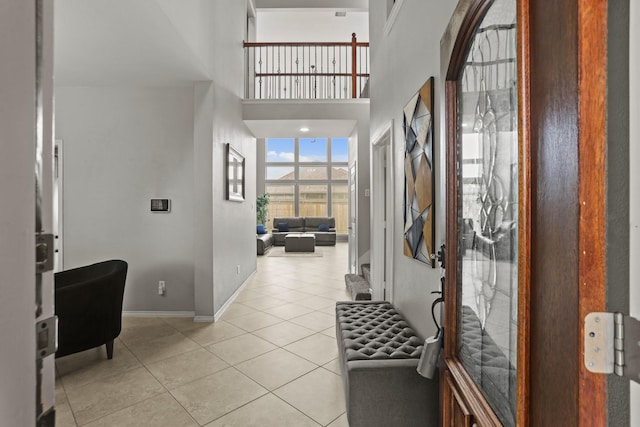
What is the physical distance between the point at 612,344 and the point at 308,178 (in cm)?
1237

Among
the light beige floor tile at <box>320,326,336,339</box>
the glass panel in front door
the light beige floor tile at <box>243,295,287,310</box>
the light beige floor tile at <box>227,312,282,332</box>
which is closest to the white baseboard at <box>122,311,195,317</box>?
the light beige floor tile at <box>227,312,282,332</box>

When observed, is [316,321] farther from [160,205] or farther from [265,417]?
[160,205]

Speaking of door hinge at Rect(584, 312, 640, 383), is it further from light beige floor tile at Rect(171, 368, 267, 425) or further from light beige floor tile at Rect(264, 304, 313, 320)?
light beige floor tile at Rect(264, 304, 313, 320)

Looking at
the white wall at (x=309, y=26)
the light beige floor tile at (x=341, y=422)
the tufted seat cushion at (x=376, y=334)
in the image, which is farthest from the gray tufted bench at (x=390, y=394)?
the white wall at (x=309, y=26)

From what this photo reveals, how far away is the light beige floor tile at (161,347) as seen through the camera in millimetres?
2879

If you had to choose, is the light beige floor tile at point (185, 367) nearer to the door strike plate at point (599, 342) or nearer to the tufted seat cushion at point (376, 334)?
the tufted seat cushion at point (376, 334)

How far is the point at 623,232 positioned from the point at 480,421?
70cm

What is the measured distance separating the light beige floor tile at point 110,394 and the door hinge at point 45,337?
5.87ft

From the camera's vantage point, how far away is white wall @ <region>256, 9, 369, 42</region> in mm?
8039

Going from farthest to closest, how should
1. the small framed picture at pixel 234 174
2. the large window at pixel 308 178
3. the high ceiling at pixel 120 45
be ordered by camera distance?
the large window at pixel 308 178, the small framed picture at pixel 234 174, the high ceiling at pixel 120 45

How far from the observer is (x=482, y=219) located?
3.53 feet

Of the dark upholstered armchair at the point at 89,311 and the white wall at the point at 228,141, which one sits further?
the white wall at the point at 228,141

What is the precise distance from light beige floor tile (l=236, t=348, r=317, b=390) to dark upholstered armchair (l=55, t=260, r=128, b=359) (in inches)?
45.7

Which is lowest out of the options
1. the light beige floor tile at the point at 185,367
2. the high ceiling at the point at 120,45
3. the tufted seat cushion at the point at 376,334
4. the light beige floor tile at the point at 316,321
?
the light beige floor tile at the point at 185,367
